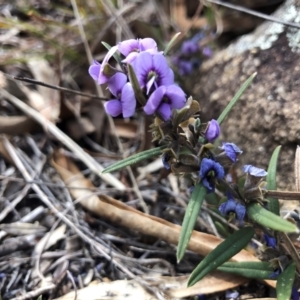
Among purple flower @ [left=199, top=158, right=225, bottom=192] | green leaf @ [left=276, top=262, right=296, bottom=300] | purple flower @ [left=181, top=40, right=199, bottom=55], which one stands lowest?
green leaf @ [left=276, top=262, right=296, bottom=300]

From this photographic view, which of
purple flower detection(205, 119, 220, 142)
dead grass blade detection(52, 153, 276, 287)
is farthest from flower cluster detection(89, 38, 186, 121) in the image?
dead grass blade detection(52, 153, 276, 287)

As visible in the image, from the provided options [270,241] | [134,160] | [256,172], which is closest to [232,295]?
[270,241]

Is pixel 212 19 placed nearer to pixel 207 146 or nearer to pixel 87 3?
pixel 87 3

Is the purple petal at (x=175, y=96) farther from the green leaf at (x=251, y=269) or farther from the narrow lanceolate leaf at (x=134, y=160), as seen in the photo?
the green leaf at (x=251, y=269)

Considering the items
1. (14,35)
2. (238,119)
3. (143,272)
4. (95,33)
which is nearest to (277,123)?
(238,119)

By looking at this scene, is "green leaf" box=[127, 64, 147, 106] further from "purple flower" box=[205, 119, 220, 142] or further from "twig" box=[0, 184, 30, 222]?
"twig" box=[0, 184, 30, 222]

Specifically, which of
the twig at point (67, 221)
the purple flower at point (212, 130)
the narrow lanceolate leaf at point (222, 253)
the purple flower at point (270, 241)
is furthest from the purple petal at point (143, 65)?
the twig at point (67, 221)
